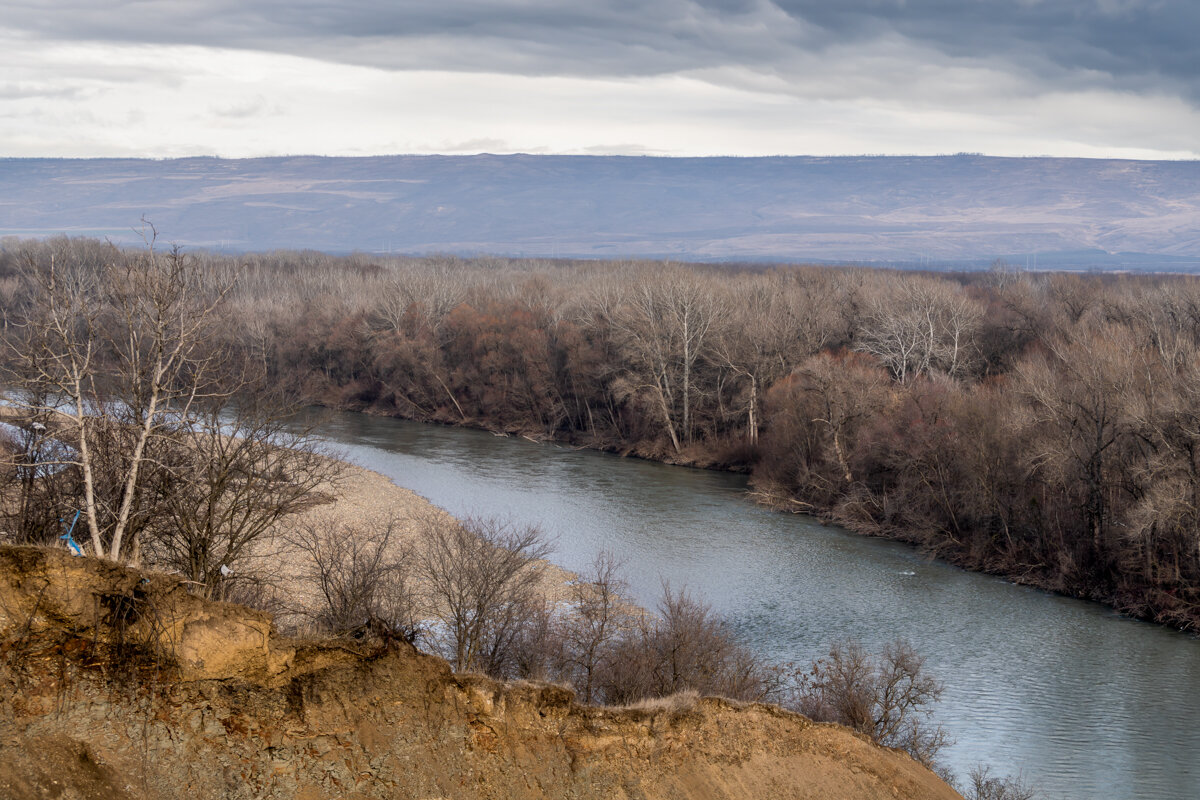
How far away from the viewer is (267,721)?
987 centimetres

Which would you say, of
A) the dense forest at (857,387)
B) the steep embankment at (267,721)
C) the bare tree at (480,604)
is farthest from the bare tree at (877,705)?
the dense forest at (857,387)

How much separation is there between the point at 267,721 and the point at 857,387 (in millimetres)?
38771

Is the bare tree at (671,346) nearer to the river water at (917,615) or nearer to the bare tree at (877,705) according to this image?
the river water at (917,615)

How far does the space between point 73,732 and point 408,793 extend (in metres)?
2.99

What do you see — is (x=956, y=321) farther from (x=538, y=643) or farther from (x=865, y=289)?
(x=538, y=643)

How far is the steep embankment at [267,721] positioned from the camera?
9.13 metres

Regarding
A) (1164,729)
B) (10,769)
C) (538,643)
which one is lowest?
(1164,729)

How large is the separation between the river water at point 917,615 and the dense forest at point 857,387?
2350 millimetres

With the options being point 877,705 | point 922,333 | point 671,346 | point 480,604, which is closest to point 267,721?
point 480,604

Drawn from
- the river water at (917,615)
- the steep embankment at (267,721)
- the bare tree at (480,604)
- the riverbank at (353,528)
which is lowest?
the river water at (917,615)

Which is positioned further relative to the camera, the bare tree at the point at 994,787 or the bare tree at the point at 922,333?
the bare tree at the point at 922,333

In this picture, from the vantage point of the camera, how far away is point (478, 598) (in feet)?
71.3

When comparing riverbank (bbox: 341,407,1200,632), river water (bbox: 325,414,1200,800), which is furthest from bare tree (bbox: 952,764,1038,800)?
riverbank (bbox: 341,407,1200,632)

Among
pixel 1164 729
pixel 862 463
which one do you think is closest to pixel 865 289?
pixel 862 463
